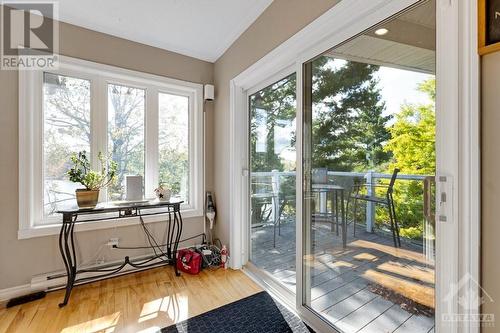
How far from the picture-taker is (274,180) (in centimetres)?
221

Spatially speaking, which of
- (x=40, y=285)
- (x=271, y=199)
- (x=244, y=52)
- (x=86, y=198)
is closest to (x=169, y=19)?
(x=244, y=52)

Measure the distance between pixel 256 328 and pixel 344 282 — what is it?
2.33 ft

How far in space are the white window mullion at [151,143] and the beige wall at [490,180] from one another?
2777 millimetres

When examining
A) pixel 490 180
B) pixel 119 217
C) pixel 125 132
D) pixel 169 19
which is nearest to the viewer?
pixel 490 180

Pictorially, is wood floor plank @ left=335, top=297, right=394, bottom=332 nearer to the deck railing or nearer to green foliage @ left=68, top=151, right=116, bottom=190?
the deck railing

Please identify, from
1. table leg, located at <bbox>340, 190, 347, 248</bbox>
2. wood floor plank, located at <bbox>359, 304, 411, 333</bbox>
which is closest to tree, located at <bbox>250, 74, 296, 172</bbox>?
table leg, located at <bbox>340, 190, 347, 248</bbox>

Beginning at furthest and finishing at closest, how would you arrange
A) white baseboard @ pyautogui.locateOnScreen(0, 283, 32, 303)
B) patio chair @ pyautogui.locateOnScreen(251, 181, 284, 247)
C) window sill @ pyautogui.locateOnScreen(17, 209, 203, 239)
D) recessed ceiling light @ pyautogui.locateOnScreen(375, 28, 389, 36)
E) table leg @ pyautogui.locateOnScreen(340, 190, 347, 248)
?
patio chair @ pyautogui.locateOnScreen(251, 181, 284, 247) < window sill @ pyautogui.locateOnScreen(17, 209, 203, 239) < white baseboard @ pyautogui.locateOnScreen(0, 283, 32, 303) < table leg @ pyautogui.locateOnScreen(340, 190, 347, 248) < recessed ceiling light @ pyautogui.locateOnScreen(375, 28, 389, 36)

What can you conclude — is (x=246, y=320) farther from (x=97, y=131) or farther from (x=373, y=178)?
(x=97, y=131)

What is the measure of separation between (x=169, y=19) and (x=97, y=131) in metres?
1.38

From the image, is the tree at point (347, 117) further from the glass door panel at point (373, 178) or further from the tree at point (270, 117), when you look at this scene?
the tree at point (270, 117)

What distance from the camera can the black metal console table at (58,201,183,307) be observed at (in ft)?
6.52

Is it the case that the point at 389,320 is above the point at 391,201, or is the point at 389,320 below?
below

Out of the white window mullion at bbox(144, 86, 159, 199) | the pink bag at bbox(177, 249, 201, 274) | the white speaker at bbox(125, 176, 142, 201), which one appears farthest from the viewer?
the white window mullion at bbox(144, 86, 159, 199)

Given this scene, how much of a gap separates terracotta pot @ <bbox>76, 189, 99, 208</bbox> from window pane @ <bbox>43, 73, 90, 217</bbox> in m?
0.41
